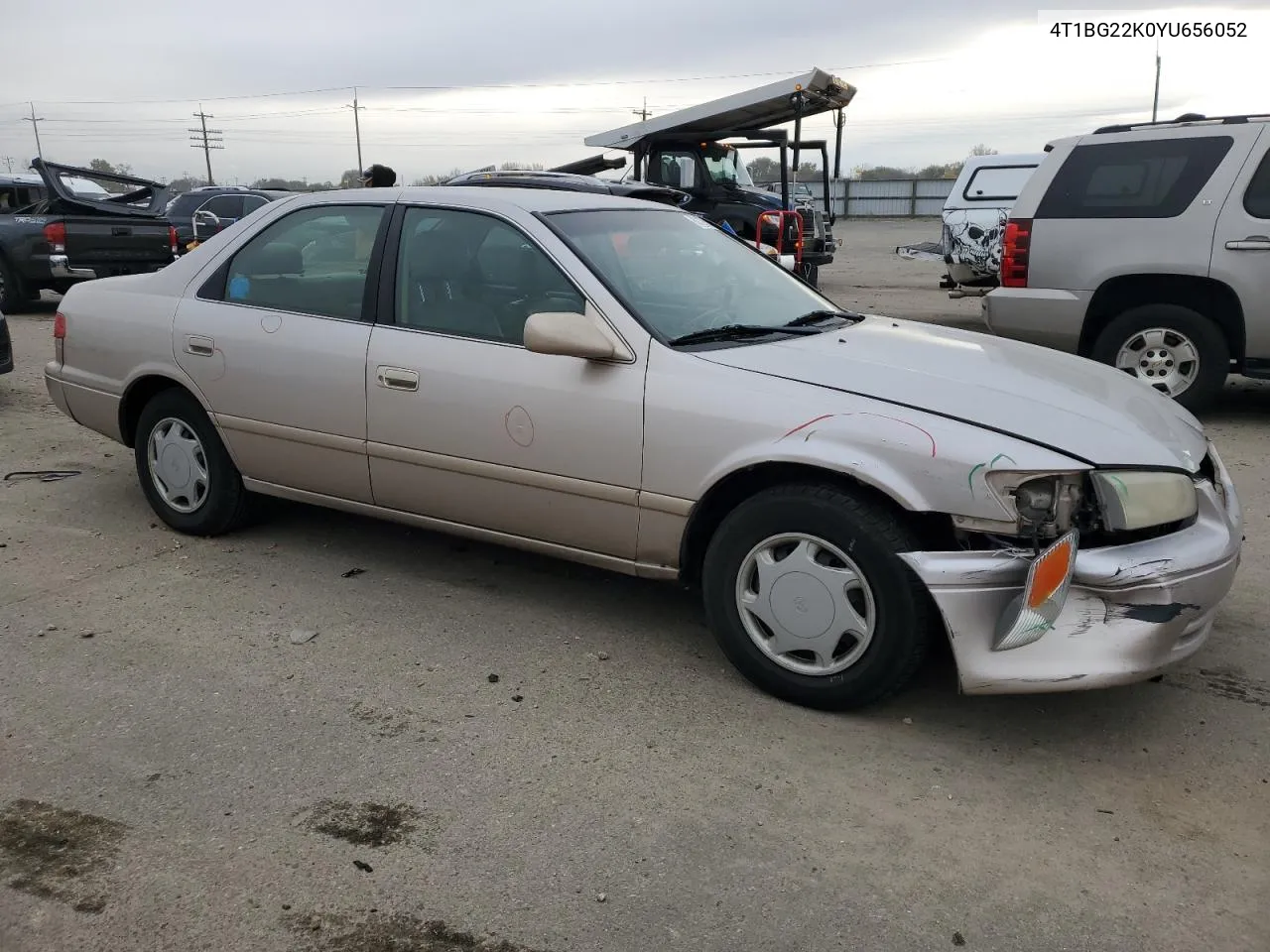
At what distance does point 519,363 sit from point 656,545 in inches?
31.5

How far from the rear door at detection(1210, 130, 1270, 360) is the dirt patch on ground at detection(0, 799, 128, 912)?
6.91 m

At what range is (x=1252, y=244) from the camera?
269 inches

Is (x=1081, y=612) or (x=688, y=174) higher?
(x=688, y=174)

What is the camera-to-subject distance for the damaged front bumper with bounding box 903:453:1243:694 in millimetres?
3018

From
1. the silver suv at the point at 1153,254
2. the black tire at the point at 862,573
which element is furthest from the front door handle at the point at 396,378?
→ the silver suv at the point at 1153,254

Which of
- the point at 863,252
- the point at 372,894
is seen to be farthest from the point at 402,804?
the point at 863,252

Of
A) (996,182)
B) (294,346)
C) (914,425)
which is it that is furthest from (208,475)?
(996,182)

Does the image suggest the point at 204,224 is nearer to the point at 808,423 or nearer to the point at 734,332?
the point at 734,332

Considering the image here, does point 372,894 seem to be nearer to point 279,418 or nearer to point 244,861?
point 244,861

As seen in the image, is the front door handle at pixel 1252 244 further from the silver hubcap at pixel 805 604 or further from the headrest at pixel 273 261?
the headrest at pixel 273 261

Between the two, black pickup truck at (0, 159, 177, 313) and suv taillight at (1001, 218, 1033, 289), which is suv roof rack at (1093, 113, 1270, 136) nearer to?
suv taillight at (1001, 218, 1033, 289)

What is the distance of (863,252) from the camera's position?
26844mm

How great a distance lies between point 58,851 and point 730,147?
1328 cm

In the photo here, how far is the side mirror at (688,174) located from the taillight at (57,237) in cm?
737
